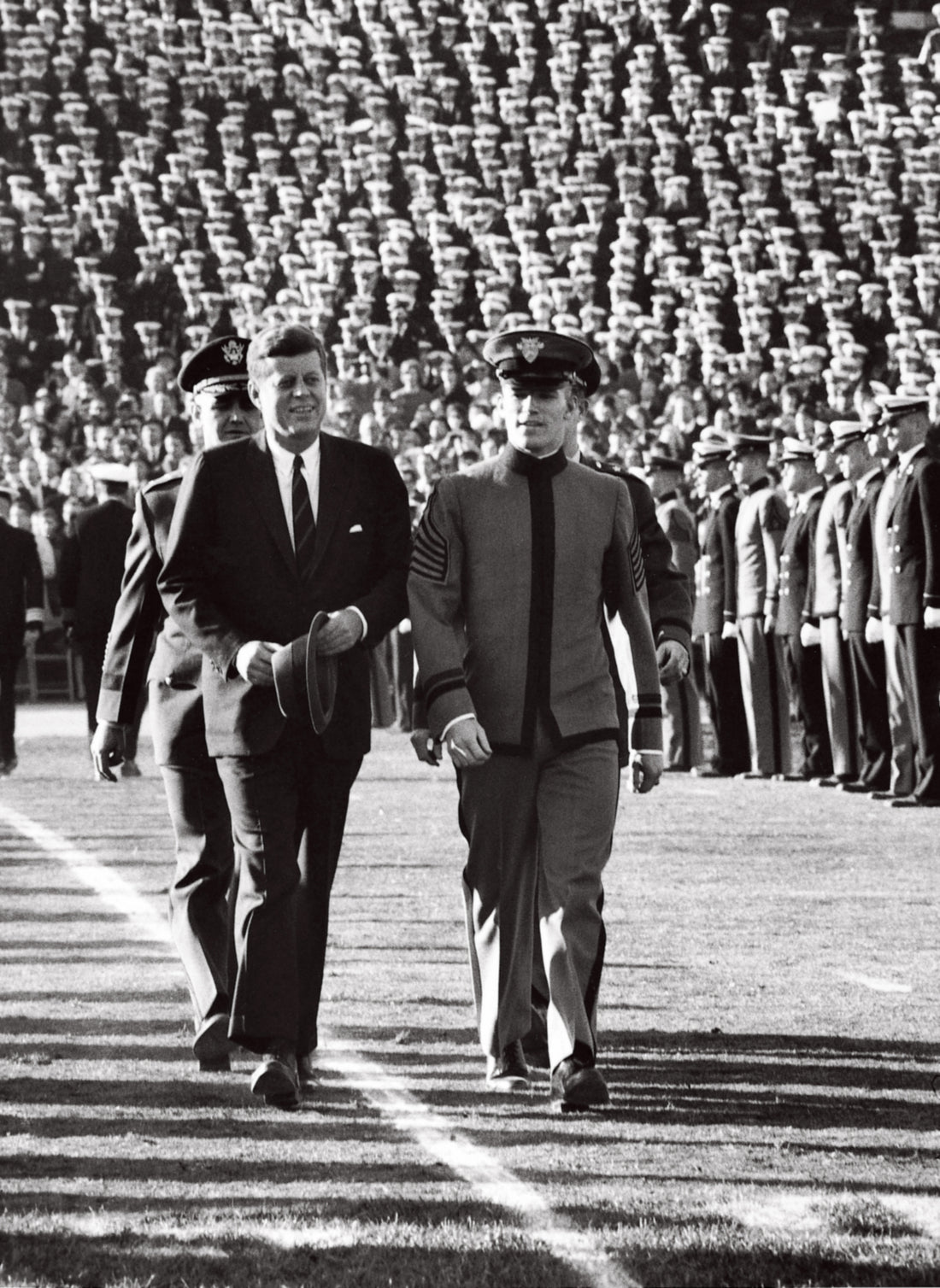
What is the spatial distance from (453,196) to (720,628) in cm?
1475

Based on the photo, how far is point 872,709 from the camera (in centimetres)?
1469

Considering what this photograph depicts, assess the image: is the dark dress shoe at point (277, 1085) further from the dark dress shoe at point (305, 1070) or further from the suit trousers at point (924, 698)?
the suit trousers at point (924, 698)

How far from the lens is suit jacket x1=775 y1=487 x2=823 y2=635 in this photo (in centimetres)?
1562

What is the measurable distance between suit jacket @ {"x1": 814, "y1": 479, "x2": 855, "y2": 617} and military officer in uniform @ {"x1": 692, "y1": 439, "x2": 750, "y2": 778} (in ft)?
4.46

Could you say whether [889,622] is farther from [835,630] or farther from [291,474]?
[291,474]

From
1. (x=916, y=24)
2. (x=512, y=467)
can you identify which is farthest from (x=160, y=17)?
(x=512, y=467)

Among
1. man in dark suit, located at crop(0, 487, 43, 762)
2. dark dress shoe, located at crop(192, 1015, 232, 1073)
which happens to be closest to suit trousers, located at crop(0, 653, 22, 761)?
man in dark suit, located at crop(0, 487, 43, 762)

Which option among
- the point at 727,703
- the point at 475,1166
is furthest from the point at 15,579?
the point at 475,1166

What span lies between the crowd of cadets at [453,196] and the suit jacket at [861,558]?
10.8m

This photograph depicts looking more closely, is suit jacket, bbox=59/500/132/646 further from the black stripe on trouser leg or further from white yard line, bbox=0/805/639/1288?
white yard line, bbox=0/805/639/1288

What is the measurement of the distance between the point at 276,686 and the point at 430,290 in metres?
23.9

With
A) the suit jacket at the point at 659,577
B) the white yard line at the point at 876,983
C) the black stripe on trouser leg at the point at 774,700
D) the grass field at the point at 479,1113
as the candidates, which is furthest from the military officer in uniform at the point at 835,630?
the suit jacket at the point at 659,577

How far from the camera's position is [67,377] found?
2753cm

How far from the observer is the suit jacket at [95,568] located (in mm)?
15383
